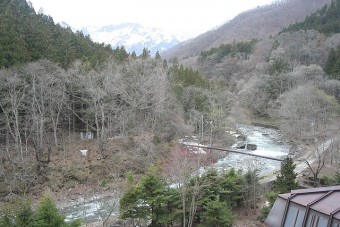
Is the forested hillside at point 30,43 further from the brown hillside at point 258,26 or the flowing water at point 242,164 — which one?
the brown hillside at point 258,26

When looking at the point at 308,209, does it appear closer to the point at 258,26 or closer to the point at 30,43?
the point at 30,43

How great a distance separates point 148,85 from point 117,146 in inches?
246

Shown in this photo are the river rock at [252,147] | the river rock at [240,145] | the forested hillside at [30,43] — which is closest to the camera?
the forested hillside at [30,43]

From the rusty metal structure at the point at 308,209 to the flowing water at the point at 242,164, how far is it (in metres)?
8.47

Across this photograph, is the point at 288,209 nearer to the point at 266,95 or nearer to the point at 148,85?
the point at 148,85

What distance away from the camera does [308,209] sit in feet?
20.5

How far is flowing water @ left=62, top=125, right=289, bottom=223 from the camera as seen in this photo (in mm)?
17862

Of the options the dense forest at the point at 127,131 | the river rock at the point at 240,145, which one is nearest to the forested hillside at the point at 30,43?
the dense forest at the point at 127,131

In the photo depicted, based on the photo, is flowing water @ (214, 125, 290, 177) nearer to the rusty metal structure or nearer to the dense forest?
the dense forest

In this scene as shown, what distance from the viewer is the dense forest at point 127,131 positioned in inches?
603

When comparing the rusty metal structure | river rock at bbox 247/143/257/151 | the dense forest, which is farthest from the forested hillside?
the rusty metal structure

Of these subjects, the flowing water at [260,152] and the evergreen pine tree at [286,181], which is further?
the flowing water at [260,152]

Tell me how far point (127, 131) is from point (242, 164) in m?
10.6

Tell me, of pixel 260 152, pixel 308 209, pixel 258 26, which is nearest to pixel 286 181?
pixel 308 209
